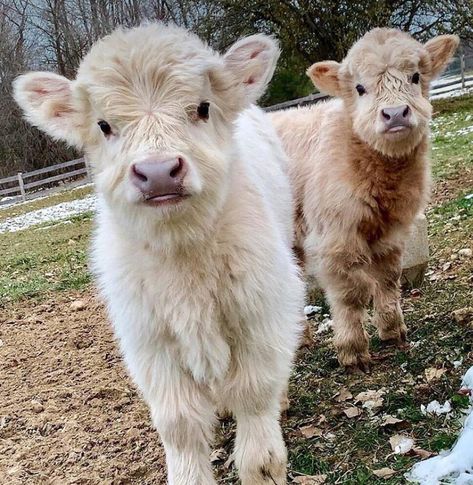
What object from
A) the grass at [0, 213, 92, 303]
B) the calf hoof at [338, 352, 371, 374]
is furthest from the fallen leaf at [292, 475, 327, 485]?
the grass at [0, 213, 92, 303]

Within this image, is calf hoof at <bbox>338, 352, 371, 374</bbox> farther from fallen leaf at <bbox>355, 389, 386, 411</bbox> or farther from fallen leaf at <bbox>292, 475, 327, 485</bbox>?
fallen leaf at <bbox>292, 475, 327, 485</bbox>

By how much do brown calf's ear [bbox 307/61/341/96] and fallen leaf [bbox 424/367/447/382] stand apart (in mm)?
2123

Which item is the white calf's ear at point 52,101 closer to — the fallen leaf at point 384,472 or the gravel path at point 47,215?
the fallen leaf at point 384,472

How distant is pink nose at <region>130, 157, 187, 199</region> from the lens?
2.47 metres

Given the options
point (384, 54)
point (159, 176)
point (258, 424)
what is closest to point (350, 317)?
point (258, 424)

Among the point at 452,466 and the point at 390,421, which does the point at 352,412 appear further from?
the point at 452,466

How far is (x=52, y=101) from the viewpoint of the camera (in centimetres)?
314

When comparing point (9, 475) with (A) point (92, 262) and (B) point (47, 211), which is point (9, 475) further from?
(B) point (47, 211)

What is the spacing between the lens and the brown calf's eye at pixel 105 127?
9.34ft

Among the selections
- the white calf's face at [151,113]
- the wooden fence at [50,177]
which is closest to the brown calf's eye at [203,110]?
the white calf's face at [151,113]

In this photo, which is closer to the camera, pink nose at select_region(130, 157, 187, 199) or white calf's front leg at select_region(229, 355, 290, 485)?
pink nose at select_region(130, 157, 187, 199)

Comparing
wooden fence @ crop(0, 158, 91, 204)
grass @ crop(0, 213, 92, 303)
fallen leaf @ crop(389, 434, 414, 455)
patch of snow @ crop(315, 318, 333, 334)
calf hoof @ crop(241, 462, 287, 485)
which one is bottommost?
wooden fence @ crop(0, 158, 91, 204)

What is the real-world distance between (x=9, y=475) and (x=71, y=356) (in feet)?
5.53

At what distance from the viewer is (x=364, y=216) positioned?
4438 mm
